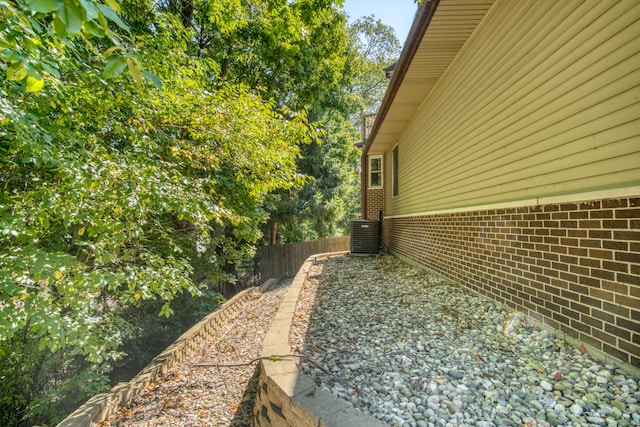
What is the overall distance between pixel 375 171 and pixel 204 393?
913cm

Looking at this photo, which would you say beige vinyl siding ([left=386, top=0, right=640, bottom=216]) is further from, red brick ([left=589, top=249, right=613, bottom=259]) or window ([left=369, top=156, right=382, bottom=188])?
window ([left=369, top=156, right=382, bottom=188])

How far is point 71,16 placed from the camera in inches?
35.6

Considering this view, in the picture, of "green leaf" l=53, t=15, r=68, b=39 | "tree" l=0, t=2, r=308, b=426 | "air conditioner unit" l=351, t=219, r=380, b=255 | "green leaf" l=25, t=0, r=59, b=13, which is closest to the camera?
"green leaf" l=25, t=0, r=59, b=13

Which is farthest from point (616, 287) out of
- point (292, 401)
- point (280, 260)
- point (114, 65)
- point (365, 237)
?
point (280, 260)

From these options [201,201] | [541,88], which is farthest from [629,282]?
[201,201]

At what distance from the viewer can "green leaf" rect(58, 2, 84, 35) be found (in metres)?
0.89

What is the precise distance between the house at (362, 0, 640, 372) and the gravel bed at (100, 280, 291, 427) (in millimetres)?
3127

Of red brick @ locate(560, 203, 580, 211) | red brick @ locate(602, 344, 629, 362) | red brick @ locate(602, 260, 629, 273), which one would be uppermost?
red brick @ locate(560, 203, 580, 211)

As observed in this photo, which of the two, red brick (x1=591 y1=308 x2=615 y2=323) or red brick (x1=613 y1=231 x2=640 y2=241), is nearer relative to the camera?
red brick (x1=613 y1=231 x2=640 y2=241)

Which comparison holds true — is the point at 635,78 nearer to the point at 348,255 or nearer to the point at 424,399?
the point at 424,399

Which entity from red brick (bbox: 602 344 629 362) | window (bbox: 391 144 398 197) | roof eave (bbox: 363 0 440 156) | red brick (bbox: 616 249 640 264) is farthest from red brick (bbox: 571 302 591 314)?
window (bbox: 391 144 398 197)

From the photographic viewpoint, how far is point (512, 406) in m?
1.85

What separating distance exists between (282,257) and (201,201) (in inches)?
363

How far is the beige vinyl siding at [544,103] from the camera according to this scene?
199 centimetres
